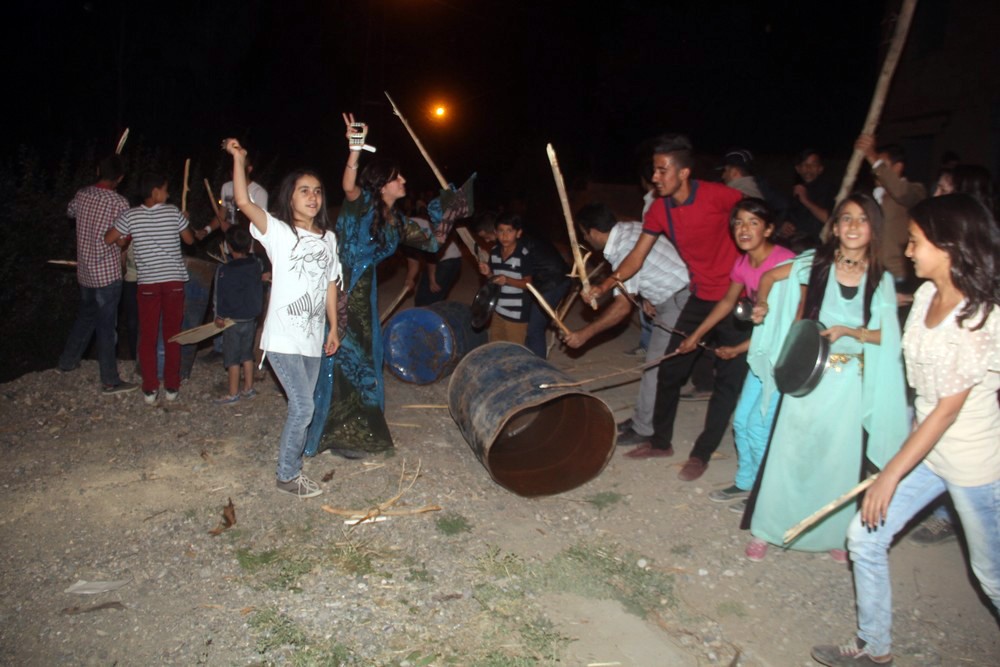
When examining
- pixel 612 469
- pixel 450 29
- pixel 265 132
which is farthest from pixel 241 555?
pixel 450 29

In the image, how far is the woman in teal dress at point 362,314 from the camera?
16.4ft

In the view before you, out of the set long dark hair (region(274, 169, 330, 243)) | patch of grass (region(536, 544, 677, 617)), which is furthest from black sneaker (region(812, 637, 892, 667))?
long dark hair (region(274, 169, 330, 243))

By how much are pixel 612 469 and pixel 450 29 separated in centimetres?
2320

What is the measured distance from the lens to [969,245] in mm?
2729

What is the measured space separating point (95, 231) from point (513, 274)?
349 centimetres

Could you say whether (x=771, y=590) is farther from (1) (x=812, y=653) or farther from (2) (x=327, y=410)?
(2) (x=327, y=410)

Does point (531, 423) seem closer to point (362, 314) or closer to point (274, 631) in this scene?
point (362, 314)

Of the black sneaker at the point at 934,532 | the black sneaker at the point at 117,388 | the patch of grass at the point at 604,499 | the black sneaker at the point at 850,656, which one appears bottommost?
the black sneaker at the point at 117,388

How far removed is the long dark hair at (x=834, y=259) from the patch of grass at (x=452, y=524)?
2.27 meters

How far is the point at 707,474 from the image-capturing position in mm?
5348

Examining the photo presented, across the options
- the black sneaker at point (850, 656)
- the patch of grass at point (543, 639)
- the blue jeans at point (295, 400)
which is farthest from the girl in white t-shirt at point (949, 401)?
the blue jeans at point (295, 400)

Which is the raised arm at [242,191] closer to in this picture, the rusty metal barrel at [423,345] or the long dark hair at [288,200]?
the long dark hair at [288,200]

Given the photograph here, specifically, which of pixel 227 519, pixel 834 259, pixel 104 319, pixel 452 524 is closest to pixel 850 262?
pixel 834 259

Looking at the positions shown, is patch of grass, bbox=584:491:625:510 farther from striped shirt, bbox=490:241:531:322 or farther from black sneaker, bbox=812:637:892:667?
striped shirt, bbox=490:241:531:322
